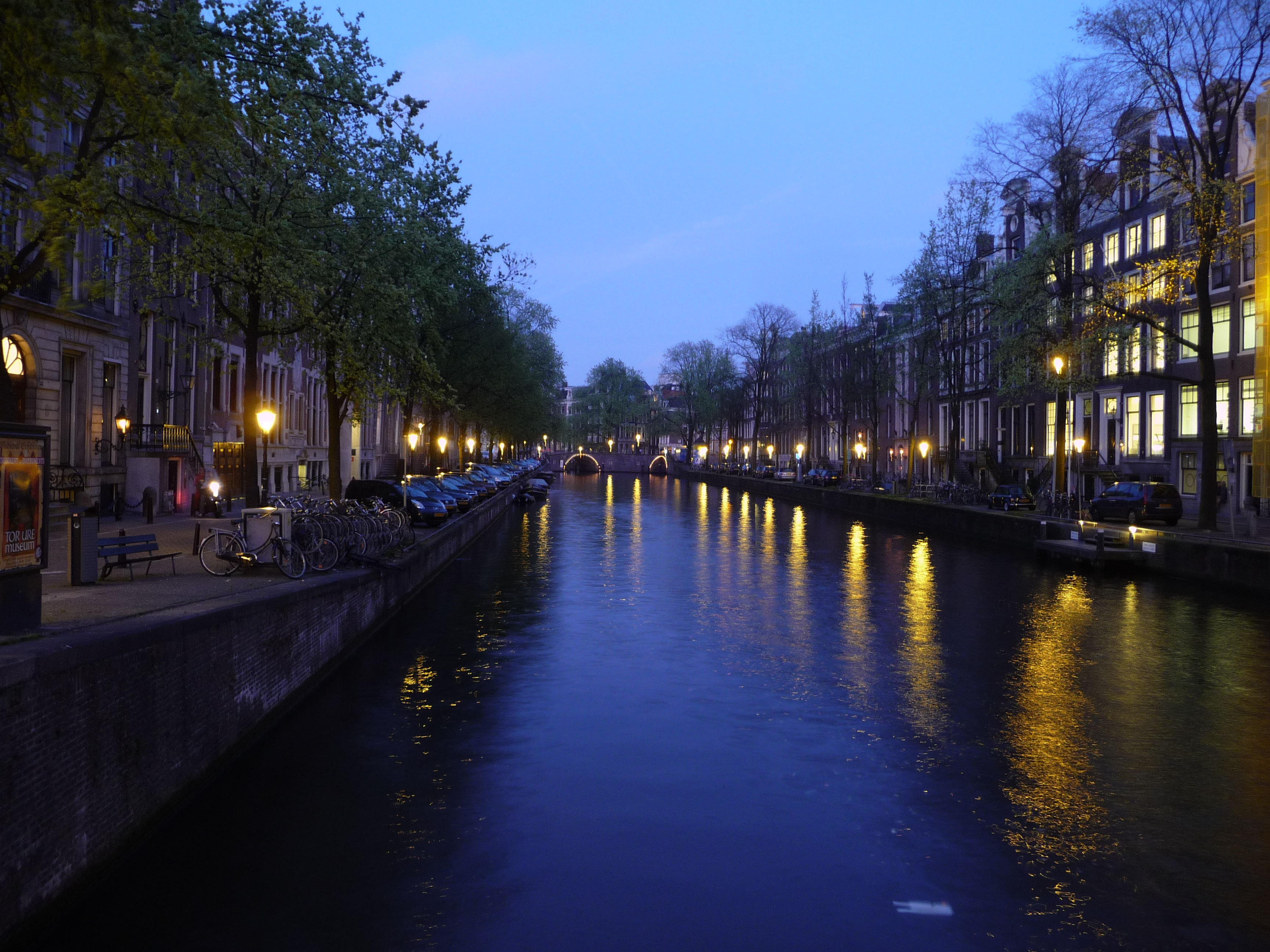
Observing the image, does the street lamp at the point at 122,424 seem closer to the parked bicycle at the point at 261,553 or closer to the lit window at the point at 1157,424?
the parked bicycle at the point at 261,553

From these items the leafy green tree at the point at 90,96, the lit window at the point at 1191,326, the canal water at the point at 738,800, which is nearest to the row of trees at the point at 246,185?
the leafy green tree at the point at 90,96

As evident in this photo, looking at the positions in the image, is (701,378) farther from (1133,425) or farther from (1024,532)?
(1024,532)

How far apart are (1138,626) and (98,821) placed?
1802 cm

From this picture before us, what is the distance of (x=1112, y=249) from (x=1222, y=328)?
36.9ft

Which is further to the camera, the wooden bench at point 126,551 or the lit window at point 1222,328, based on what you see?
the lit window at point 1222,328

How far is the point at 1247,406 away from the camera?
147ft

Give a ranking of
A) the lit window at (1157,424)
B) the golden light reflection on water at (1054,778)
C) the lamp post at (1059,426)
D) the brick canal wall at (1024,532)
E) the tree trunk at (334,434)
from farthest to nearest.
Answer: the lit window at (1157,424) → the lamp post at (1059,426) → the tree trunk at (334,434) → the brick canal wall at (1024,532) → the golden light reflection on water at (1054,778)

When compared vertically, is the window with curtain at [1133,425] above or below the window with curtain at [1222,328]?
below

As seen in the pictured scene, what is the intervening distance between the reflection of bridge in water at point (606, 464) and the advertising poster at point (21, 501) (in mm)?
141834

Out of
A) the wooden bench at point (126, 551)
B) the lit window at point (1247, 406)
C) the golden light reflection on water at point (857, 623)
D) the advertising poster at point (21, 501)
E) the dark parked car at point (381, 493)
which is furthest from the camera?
the lit window at point (1247, 406)

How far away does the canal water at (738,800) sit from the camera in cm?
754

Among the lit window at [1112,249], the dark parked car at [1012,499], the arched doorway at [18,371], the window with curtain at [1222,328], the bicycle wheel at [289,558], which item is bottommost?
the bicycle wheel at [289,558]

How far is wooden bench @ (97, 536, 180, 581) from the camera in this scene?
52.1 ft

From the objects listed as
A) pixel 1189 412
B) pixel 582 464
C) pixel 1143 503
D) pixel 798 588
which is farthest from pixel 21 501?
pixel 582 464
